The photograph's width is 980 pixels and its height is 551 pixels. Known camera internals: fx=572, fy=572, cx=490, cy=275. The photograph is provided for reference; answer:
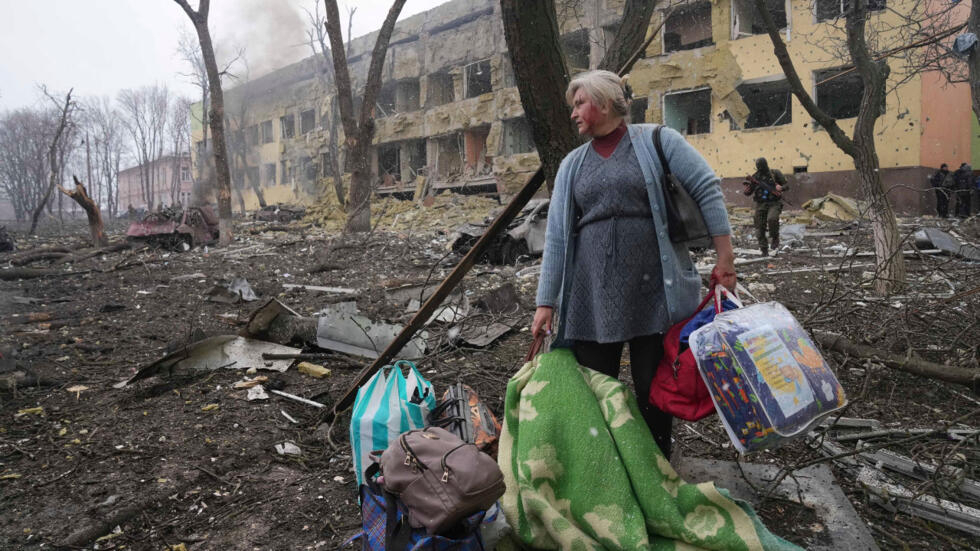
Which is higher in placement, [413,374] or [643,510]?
[413,374]

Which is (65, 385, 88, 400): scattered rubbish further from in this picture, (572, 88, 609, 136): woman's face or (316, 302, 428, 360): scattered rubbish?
(572, 88, 609, 136): woman's face

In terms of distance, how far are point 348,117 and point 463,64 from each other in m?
15.3

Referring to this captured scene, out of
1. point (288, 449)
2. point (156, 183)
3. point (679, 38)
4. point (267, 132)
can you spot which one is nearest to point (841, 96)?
point (679, 38)

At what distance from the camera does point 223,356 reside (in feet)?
14.9

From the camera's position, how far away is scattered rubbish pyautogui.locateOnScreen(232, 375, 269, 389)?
4.08m

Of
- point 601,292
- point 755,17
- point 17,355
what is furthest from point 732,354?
point 755,17

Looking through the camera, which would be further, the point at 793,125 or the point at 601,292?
the point at 793,125

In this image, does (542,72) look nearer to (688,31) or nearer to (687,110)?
(687,110)

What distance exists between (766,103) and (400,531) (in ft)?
75.9

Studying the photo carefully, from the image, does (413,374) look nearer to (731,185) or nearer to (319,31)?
(731,185)

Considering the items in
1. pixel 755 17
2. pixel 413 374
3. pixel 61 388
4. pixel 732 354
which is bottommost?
pixel 61 388

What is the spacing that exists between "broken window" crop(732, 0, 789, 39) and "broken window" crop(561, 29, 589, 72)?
6.27 m

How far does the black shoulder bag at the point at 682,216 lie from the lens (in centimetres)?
207

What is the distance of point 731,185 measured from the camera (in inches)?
749
